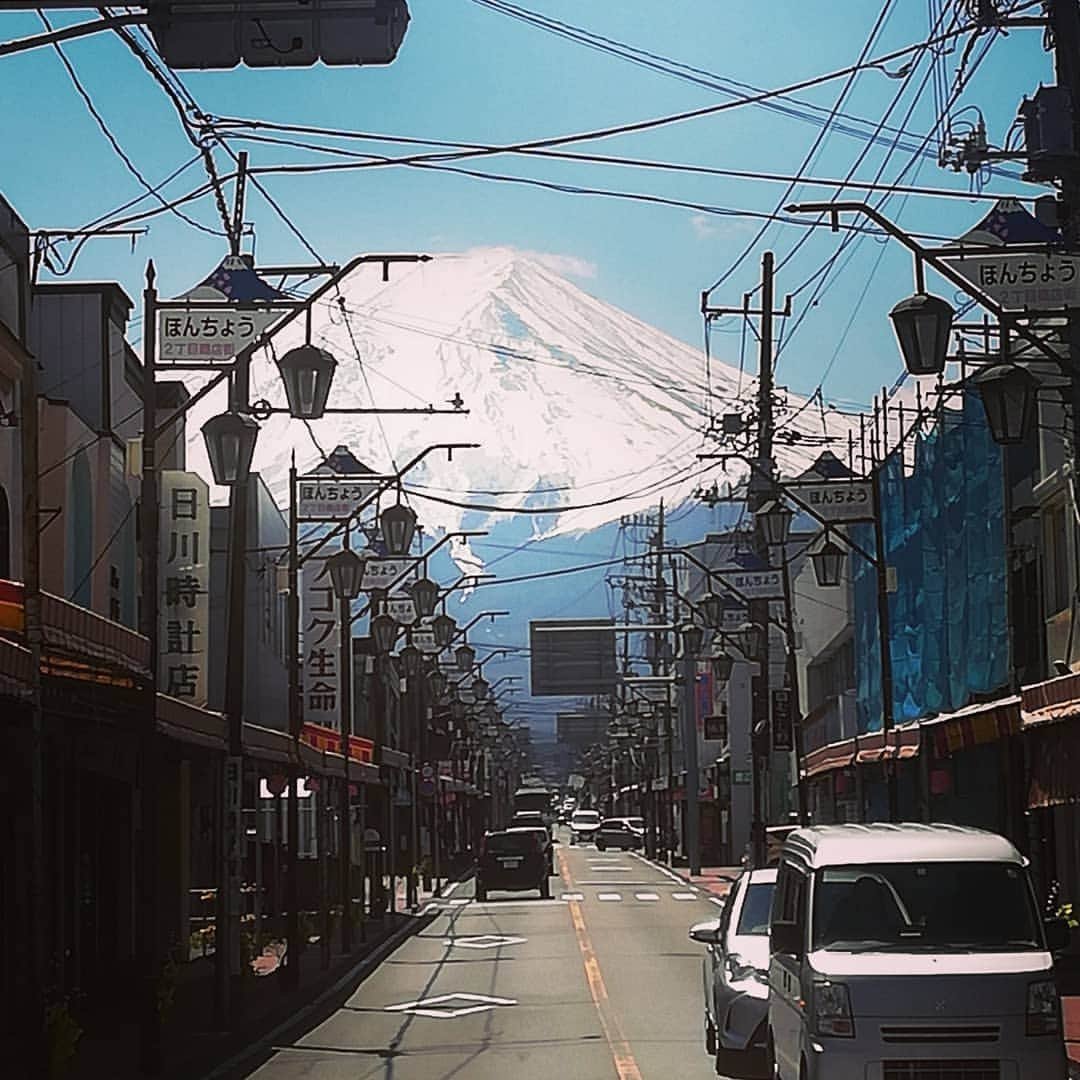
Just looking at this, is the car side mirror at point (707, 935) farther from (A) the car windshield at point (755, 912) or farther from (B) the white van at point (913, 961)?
(B) the white van at point (913, 961)

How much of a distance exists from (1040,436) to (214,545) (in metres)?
25.6

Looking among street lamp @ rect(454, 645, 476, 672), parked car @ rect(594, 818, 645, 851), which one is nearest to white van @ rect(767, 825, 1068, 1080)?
street lamp @ rect(454, 645, 476, 672)

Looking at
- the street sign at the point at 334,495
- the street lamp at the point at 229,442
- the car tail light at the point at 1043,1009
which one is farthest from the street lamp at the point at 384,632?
the car tail light at the point at 1043,1009

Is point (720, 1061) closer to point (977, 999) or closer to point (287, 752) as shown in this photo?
point (977, 999)

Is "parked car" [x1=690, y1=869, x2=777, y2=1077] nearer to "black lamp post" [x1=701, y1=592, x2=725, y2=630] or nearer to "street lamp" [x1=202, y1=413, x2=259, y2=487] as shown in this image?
"street lamp" [x1=202, y1=413, x2=259, y2=487]

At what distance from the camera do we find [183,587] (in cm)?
3812

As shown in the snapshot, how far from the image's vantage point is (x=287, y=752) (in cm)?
3234

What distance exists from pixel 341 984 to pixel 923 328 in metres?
17.0

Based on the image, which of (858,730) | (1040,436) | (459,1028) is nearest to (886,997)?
(459,1028)

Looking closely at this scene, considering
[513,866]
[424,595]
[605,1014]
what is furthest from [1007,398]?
[513,866]

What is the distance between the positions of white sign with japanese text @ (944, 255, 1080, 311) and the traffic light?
8.66m

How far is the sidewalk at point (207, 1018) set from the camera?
19953 mm

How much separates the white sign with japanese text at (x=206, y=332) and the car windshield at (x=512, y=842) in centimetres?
3915

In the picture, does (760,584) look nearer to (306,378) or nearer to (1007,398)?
(306,378)
